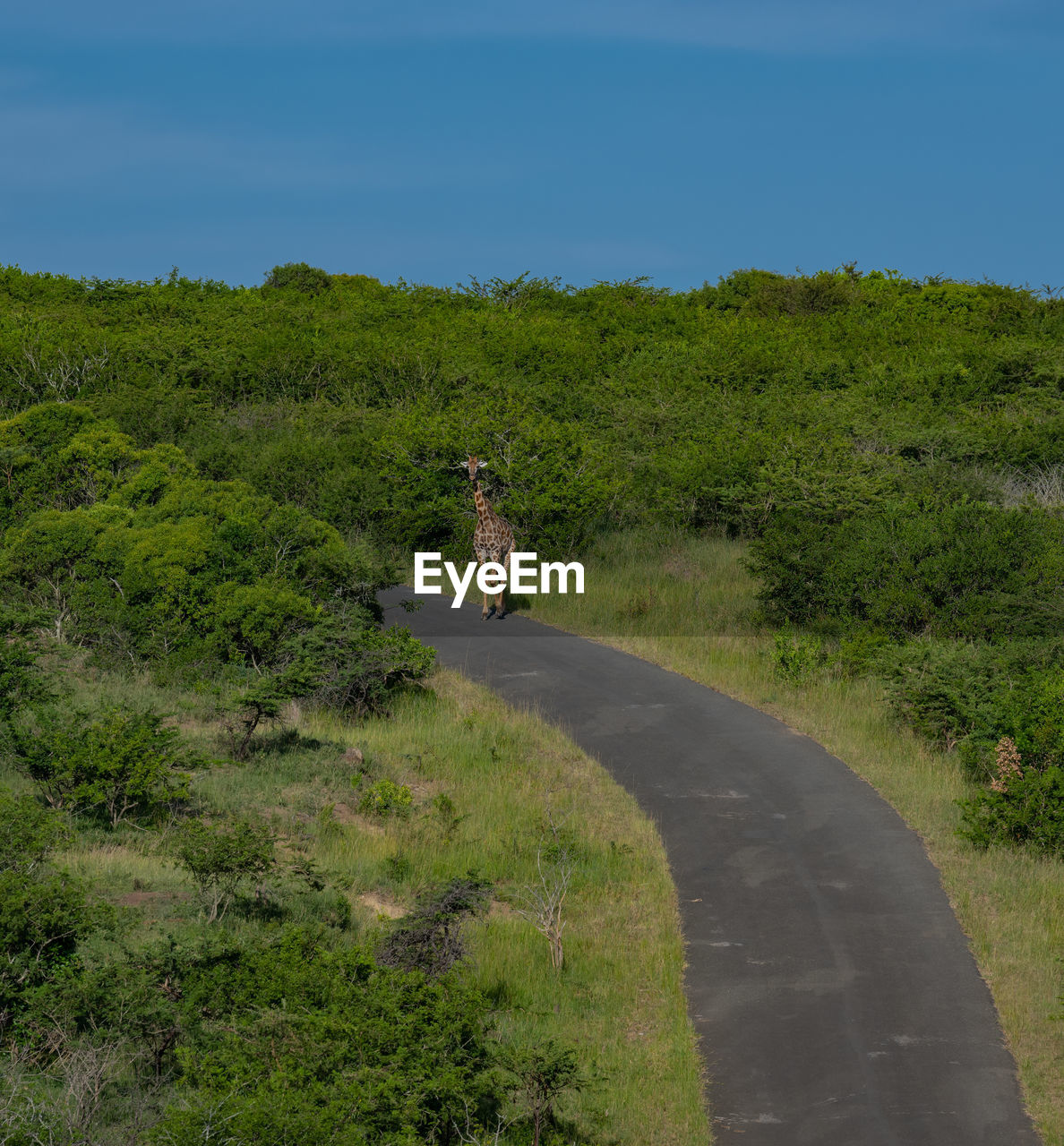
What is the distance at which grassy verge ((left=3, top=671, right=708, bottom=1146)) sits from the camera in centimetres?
1068

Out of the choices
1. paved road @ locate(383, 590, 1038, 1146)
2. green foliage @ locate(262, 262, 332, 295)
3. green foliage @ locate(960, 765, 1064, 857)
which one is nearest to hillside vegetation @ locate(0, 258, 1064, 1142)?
green foliage @ locate(960, 765, 1064, 857)

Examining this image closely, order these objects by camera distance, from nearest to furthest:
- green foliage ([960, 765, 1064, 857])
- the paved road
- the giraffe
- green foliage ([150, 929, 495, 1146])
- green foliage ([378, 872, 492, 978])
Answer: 1. green foliage ([150, 929, 495, 1146])
2. the paved road
3. green foliage ([378, 872, 492, 978])
4. green foliage ([960, 765, 1064, 857])
5. the giraffe

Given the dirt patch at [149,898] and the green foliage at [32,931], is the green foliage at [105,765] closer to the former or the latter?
the dirt patch at [149,898]

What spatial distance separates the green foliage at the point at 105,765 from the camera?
47.0 feet

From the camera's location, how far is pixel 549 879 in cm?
1402

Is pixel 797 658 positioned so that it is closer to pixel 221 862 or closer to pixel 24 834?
pixel 221 862

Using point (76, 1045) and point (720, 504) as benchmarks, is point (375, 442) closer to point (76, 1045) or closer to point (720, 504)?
point (720, 504)

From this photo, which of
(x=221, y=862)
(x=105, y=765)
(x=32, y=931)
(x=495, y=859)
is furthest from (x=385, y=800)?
(x=32, y=931)

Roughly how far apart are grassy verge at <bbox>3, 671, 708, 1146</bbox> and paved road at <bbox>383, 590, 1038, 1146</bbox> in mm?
391

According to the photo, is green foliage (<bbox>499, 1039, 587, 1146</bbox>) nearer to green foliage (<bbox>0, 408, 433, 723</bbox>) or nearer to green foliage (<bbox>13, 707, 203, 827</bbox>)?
green foliage (<bbox>13, 707, 203, 827</bbox>)

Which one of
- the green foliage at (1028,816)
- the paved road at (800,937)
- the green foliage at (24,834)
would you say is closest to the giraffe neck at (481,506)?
the paved road at (800,937)

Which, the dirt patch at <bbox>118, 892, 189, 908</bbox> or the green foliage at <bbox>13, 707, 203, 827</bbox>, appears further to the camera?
the green foliage at <bbox>13, 707, 203, 827</bbox>

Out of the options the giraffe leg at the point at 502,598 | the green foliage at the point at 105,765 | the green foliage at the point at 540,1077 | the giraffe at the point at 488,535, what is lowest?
the green foliage at the point at 540,1077

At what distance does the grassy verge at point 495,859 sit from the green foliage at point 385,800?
90 mm
